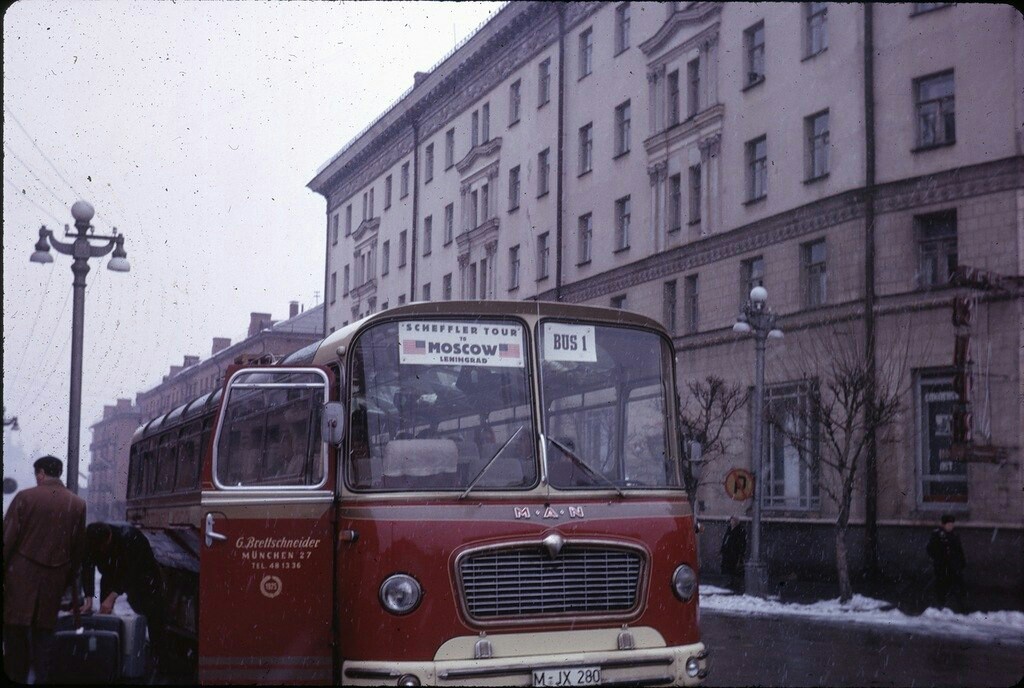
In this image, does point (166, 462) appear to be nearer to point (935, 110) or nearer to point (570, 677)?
point (570, 677)

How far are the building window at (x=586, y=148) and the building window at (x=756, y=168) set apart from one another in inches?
313

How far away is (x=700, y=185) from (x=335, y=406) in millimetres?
28461

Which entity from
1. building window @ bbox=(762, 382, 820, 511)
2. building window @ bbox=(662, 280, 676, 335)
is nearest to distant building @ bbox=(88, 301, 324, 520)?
building window @ bbox=(662, 280, 676, 335)

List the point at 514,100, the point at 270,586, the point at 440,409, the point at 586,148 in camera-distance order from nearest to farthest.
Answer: the point at 440,409
the point at 270,586
the point at 586,148
the point at 514,100

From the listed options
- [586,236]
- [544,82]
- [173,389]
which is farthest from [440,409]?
[173,389]

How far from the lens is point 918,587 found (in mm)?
26734

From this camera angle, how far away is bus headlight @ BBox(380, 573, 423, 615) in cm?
828

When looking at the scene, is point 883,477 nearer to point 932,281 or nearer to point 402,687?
point 932,281

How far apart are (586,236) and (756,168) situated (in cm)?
840

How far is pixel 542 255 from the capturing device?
4259cm

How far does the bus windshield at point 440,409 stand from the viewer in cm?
858

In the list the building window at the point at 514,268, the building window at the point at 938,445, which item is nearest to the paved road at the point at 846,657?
the building window at the point at 938,445

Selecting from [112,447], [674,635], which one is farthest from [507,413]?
[112,447]

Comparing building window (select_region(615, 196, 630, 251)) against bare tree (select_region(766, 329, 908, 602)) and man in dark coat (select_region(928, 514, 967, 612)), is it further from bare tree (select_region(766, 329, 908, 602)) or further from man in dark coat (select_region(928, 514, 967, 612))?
man in dark coat (select_region(928, 514, 967, 612))
